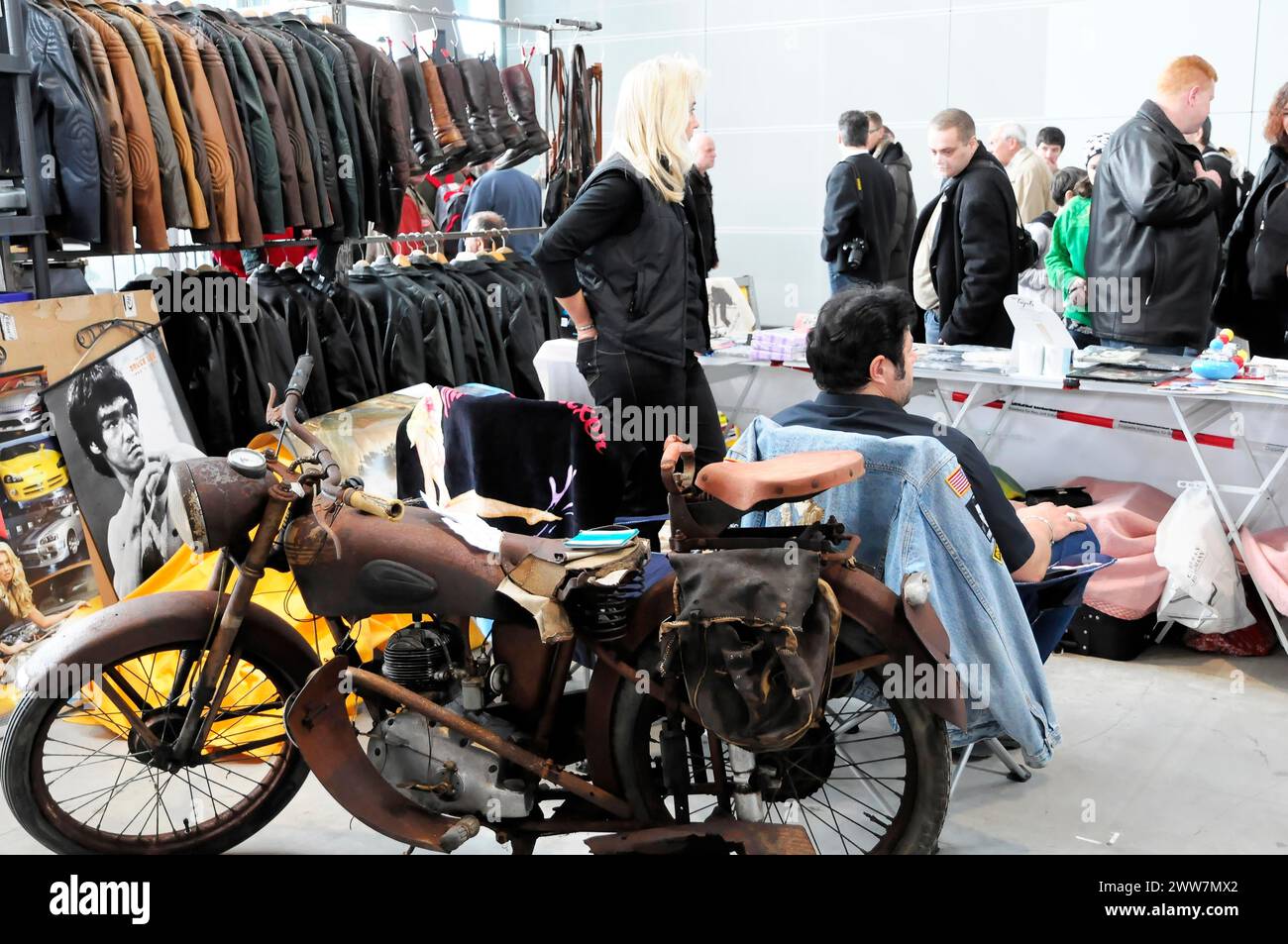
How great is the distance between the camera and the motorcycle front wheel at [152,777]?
243 cm

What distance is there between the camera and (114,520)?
12.3 ft

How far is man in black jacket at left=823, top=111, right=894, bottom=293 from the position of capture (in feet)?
19.1

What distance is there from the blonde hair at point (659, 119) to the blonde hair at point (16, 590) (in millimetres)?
2082

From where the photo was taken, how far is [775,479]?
2.13 m

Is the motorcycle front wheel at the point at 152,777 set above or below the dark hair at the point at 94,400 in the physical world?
below

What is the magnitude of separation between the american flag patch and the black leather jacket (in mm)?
2270

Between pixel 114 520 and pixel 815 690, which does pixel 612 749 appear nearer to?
pixel 815 690

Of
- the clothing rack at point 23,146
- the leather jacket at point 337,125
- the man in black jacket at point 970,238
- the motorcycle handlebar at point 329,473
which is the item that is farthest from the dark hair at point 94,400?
the man in black jacket at point 970,238

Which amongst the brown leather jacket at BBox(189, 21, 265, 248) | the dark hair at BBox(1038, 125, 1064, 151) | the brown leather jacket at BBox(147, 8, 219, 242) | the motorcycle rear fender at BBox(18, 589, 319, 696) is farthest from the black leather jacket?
the motorcycle rear fender at BBox(18, 589, 319, 696)

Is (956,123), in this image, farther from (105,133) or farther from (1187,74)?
(105,133)

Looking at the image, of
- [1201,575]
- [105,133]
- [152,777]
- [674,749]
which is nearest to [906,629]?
[674,749]

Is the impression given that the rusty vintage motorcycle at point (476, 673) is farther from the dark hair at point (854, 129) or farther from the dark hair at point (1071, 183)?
the dark hair at point (854, 129)

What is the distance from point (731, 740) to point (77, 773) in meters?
1.88

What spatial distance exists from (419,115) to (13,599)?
2.28 meters
